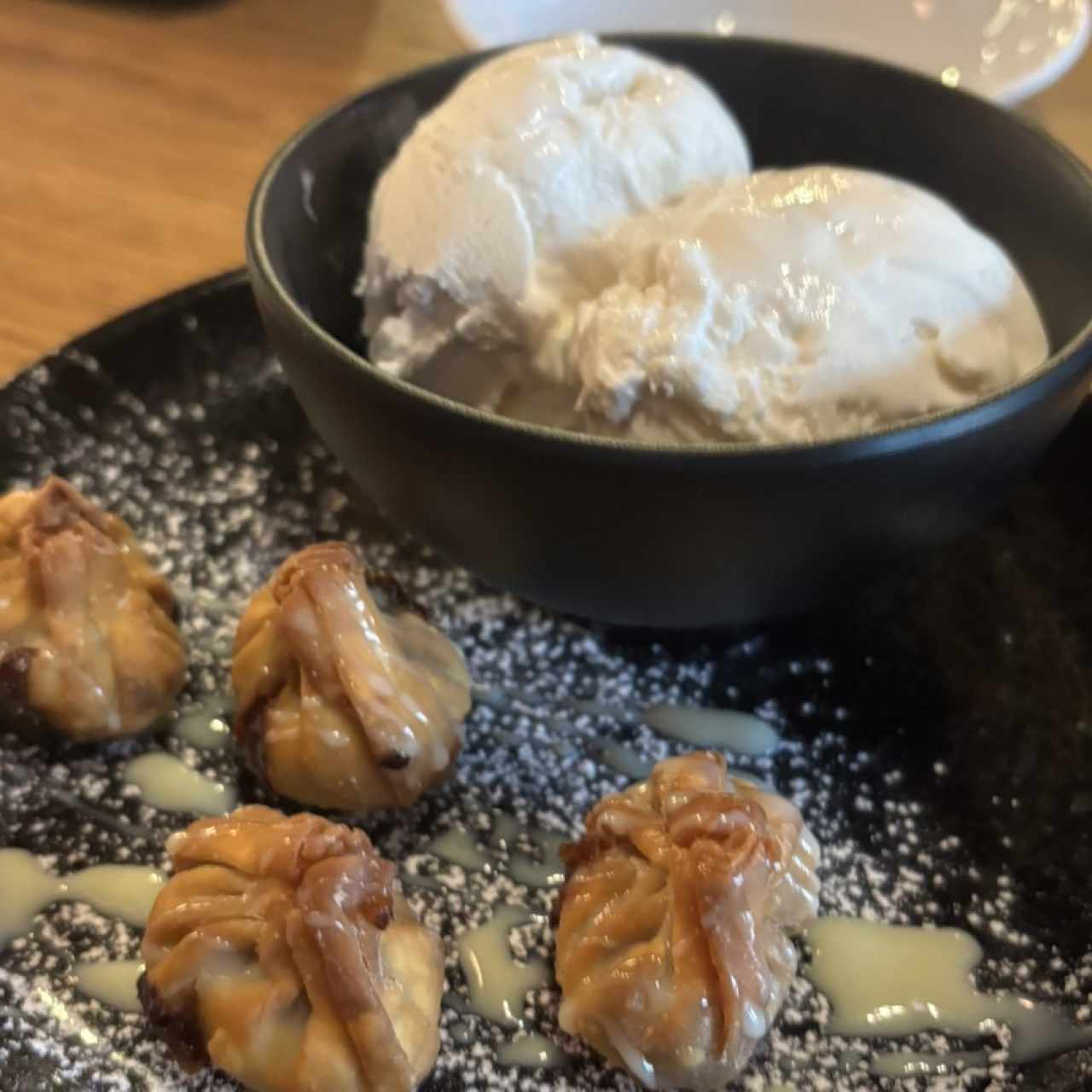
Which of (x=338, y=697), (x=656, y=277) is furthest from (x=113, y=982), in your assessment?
(x=656, y=277)

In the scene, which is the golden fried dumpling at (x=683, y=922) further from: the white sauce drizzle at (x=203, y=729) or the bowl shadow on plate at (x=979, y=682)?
the white sauce drizzle at (x=203, y=729)

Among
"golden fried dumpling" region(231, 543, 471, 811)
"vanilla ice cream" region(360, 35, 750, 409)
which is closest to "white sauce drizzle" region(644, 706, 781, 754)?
"golden fried dumpling" region(231, 543, 471, 811)

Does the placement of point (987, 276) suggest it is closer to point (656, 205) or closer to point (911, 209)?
point (911, 209)

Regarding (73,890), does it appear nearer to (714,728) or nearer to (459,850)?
(459,850)

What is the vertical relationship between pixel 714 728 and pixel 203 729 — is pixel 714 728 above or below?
above

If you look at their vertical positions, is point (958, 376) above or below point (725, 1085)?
above

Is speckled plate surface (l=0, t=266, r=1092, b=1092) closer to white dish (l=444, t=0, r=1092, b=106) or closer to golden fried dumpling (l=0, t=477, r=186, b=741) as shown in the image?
golden fried dumpling (l=0, t=477, r=186, b=741)

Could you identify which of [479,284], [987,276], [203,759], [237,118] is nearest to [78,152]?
[237,118]
